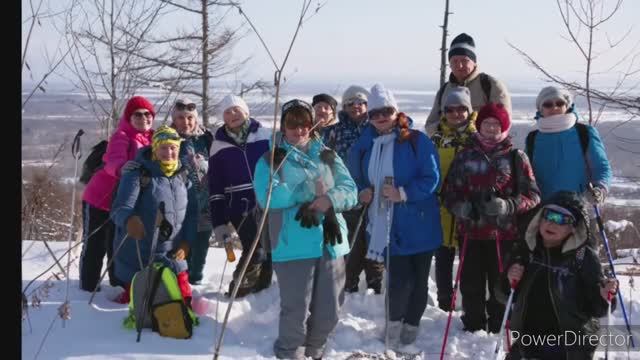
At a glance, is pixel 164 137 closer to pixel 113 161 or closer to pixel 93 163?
pixel 113 161

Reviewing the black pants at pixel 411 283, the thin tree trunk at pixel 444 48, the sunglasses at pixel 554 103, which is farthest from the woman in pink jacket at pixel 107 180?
the thin tree trunk at pixel 444 48

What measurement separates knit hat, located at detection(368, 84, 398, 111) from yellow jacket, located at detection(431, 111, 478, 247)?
65 cm

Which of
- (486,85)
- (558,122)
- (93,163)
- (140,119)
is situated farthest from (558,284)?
(93,163)

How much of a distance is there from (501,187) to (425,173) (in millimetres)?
586

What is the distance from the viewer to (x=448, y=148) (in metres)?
4.89

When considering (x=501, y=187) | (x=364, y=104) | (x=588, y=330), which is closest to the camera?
(x=588, y=330)

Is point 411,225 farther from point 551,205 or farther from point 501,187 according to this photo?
point 551,205

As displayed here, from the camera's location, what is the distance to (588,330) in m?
3.50

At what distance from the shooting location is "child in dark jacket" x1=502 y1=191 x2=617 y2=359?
3500 mm

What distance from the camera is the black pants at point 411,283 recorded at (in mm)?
4531

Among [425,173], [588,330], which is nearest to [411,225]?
[425,173]

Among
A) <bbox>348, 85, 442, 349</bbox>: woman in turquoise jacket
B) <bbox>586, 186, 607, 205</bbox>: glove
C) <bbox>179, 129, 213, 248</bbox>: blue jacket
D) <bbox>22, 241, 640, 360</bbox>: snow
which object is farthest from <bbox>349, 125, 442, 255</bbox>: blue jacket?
<bbox>179, 129, 213, 248</bbox>: blue jacket

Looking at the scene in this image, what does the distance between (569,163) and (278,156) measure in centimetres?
237

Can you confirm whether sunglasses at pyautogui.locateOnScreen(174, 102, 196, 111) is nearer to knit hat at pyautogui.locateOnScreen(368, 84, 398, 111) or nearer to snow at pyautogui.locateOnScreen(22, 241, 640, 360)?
snow at pyautogui.locateOnScreen(22, 241, 640, 360)
